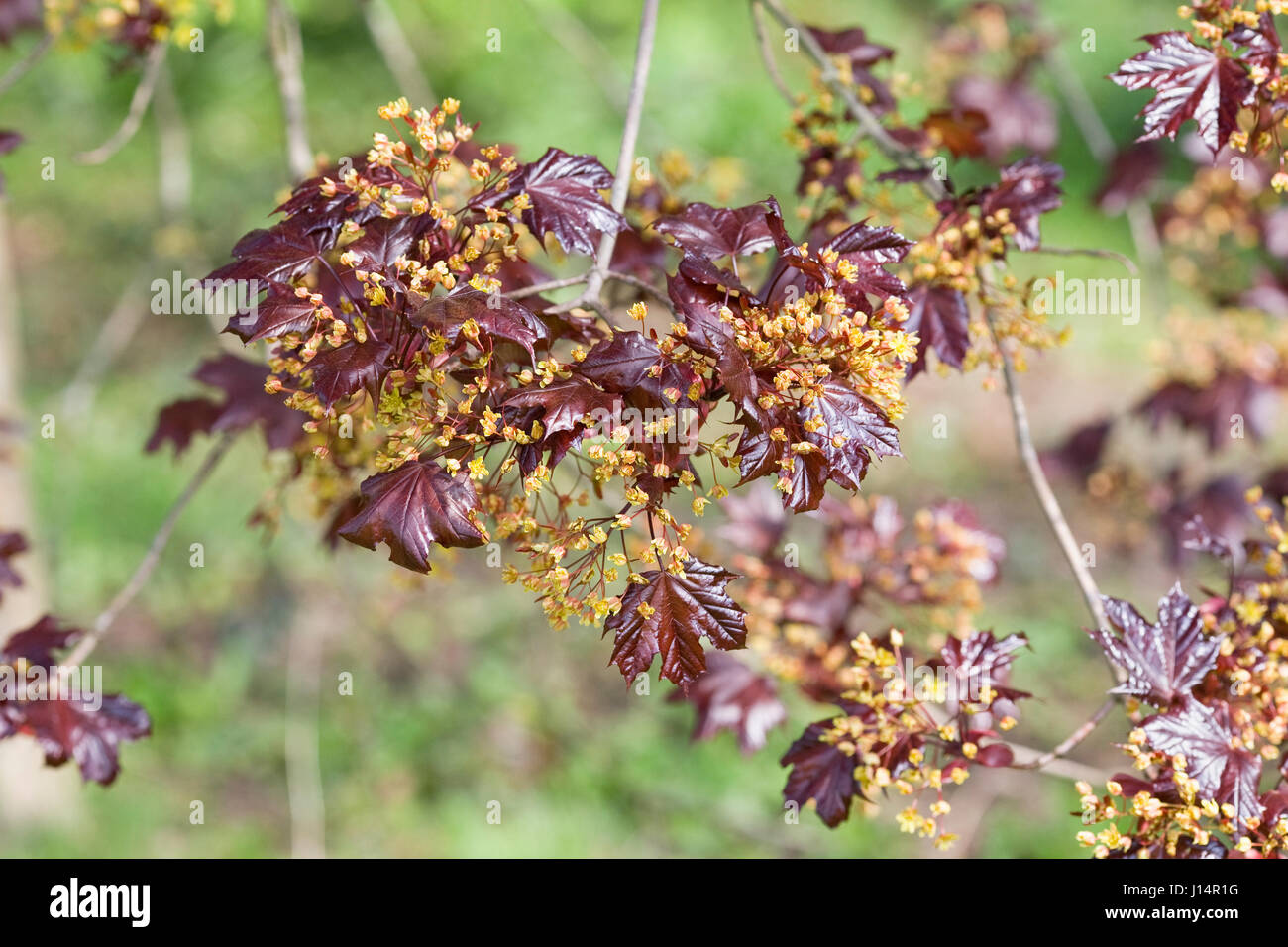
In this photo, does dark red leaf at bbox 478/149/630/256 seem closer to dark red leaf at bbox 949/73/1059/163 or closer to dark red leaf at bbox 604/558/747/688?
dark red leaf at bbox 604/558/747/688

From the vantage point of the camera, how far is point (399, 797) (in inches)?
146

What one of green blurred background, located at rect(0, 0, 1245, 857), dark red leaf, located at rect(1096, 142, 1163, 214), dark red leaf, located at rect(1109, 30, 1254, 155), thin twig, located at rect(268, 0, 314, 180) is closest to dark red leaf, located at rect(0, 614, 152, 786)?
green blurred background, located at rect(0, 0, 1245, 857)

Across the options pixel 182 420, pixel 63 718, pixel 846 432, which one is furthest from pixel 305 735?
pixel 846 432

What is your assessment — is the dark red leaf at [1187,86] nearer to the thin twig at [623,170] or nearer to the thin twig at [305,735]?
the thin twig at [623,170]

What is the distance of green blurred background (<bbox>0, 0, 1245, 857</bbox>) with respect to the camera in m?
3.62

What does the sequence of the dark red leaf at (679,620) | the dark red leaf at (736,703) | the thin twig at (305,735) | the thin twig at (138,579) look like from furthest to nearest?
the thin twig at (305,735) → the dark red leaf at (736,703) → the thin twig at (138,579) → the dark red leaf at (679,620)

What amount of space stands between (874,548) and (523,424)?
48.7 inches

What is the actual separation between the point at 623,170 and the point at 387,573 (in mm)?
3342

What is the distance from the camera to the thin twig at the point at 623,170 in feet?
4.50

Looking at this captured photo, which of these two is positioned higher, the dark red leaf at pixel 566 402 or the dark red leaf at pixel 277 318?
the dark red leaf at pixel 277 318

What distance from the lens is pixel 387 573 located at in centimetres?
456

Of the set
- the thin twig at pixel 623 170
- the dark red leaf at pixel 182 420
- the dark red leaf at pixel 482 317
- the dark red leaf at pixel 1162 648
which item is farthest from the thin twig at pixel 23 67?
the dark red leaf at pixel 1162 648

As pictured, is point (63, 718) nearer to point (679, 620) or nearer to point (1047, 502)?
point (679, 620)

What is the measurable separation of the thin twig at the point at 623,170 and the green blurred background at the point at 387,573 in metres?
0.75
